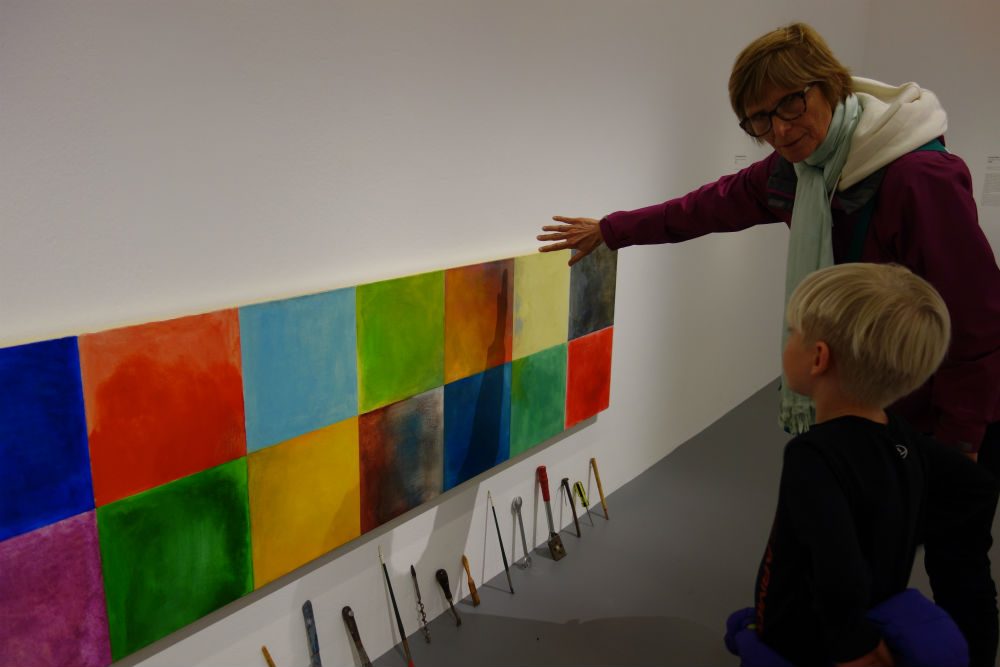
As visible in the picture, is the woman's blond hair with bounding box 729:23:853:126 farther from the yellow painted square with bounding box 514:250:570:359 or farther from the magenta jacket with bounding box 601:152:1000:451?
the yellow painted square with bounding box 514:250:570:359

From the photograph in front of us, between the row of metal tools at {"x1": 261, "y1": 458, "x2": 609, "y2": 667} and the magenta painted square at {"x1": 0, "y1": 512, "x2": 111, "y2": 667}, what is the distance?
0.45 meters

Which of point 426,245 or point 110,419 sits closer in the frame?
point 110,419

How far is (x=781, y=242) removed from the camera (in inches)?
166

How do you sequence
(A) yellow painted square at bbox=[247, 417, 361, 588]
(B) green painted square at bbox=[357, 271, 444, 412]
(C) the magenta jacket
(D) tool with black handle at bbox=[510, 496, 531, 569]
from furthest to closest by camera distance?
(D) tool with black handle at bbox=[510, 496, 531, 569] → (B) green painted square at bbox=[357, 271, 444, 412] → (A) yellow painted square at bbox=[247, 417, 361, 588] → (C) the magenta jacket

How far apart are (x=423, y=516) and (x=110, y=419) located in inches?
37.4

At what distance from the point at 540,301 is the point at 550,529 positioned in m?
0.76

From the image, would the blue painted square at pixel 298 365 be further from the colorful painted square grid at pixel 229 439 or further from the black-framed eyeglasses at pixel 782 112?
the black-framed eyeglasses at pixel 782 112

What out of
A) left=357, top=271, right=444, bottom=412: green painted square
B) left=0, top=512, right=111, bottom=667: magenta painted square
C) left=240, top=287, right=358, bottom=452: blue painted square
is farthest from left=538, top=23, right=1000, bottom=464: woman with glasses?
left=0, top=512, right=111, bottom=667: magenta painted square

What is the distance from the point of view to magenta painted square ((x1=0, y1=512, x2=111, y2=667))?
138 cm

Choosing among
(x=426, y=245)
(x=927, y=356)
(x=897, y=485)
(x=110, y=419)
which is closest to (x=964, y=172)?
(x=927, y=356)

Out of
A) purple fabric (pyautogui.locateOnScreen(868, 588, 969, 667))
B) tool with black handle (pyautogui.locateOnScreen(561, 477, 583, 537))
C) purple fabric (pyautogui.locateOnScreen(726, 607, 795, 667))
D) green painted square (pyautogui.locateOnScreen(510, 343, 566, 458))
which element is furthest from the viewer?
tool with black handle (pyautogui.locateOnScreen(561, 477, 583, 537))

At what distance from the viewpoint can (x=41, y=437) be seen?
1358mm

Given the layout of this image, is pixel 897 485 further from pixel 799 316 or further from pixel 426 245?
pixel 426 245

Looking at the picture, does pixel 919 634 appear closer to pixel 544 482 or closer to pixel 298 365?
pixel 298 365
